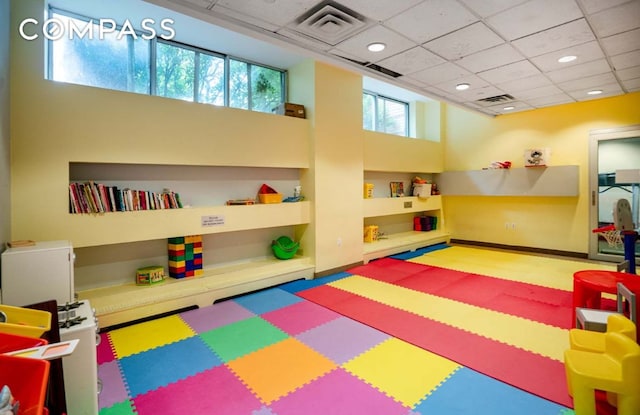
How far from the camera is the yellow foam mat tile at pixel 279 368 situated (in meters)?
2.34

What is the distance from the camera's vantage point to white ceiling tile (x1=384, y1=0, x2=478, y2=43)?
2.73 m

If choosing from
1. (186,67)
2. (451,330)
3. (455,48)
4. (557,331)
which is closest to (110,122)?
(186,67)

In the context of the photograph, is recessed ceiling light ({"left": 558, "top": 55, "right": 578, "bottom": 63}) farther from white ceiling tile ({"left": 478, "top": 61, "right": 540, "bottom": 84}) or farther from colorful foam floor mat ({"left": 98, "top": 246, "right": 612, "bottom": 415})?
colorful foam floor mat ({"left": 98, "top": 246, "right": 612, "bottom": 415})

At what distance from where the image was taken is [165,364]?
2.65 m

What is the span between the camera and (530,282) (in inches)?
185

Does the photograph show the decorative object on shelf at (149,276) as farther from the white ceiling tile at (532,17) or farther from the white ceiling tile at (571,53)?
the white ceiling tile at (571,53)

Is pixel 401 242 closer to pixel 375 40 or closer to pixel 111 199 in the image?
pixel 375 40

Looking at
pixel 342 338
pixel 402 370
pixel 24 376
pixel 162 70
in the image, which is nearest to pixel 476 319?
pixel 402 370

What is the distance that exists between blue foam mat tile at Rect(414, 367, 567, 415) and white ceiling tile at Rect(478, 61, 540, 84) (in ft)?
12.2

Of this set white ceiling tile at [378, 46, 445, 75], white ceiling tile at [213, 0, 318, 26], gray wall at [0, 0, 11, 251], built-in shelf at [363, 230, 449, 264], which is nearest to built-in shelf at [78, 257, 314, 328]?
gray wall at [0, 0, 11, 251]

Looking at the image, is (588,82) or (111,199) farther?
(588,82)

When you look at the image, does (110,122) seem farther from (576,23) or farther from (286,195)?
(576,23)

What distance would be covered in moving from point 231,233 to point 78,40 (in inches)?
114

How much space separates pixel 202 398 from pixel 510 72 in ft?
16.6
